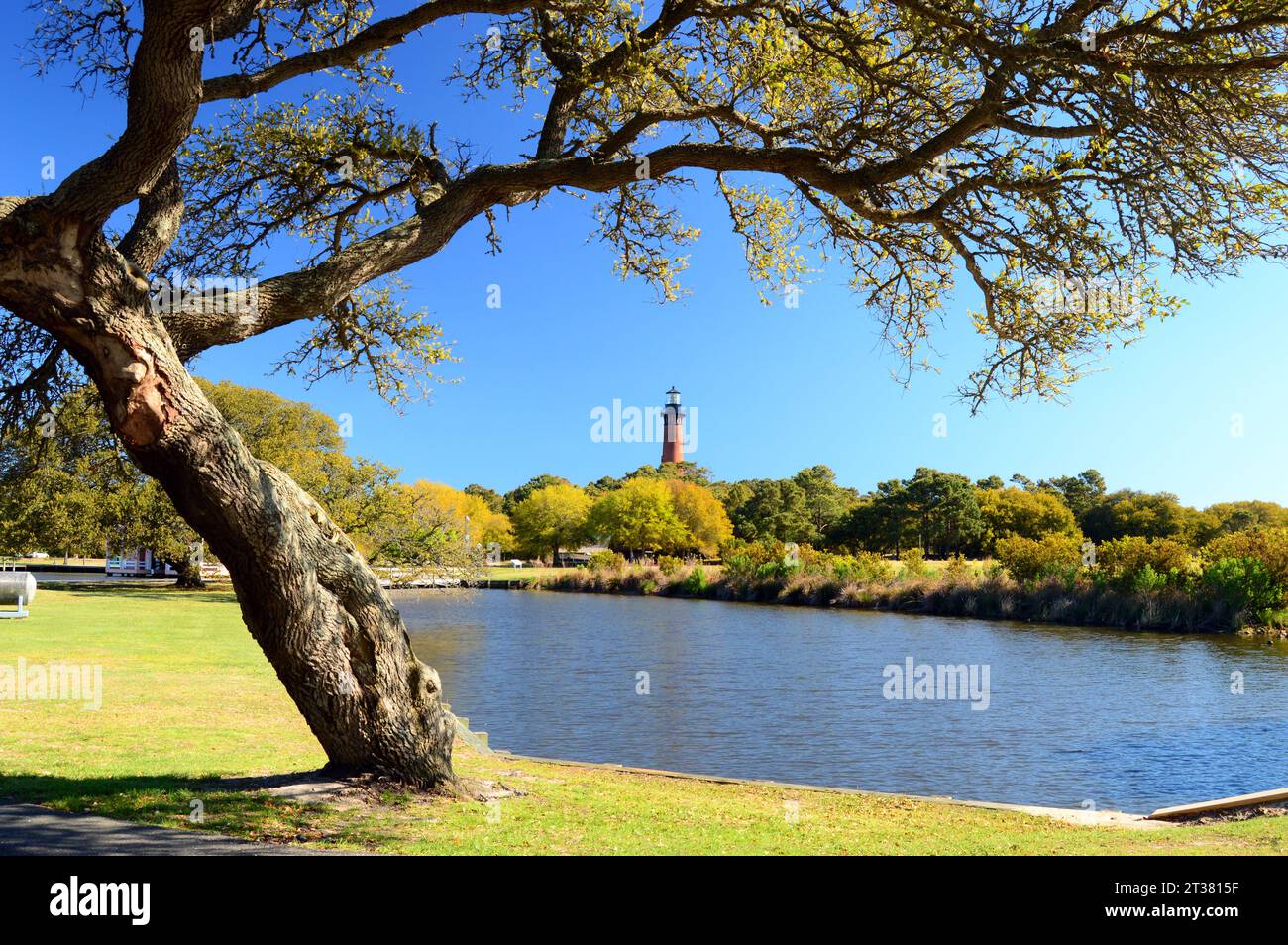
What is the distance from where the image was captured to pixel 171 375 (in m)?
7.50

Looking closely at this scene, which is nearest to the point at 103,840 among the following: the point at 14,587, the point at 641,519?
the point at 14,587

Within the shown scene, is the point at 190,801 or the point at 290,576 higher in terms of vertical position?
the point at 290,576

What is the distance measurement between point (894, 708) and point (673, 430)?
110337 millimetres

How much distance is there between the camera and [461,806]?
827 cm

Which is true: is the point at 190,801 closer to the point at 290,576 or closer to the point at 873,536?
the point at 290,576

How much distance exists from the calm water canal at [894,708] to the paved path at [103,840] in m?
7.84

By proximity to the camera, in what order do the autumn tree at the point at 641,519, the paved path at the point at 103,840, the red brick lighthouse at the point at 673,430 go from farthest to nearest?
the red brick lighthouse at the point at 673,430 → the autumn tree at the point at 641,519 → the paved path at the point at 103,840

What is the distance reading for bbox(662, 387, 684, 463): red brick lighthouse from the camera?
410 feet

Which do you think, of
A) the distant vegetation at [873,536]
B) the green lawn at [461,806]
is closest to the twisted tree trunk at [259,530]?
the green lawn at [461,806]

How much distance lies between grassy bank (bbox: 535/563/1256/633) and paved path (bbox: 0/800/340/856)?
118 ft

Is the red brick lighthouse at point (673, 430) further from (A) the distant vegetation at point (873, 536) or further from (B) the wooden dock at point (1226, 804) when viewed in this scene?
(B) the wooden dock at point (1226, 804)

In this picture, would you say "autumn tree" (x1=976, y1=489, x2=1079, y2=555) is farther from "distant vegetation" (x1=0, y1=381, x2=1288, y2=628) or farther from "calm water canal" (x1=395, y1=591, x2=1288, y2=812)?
"calm water canal" (x1=395, y1=591, x2=1288, y2=812)

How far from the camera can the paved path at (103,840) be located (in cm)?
613
